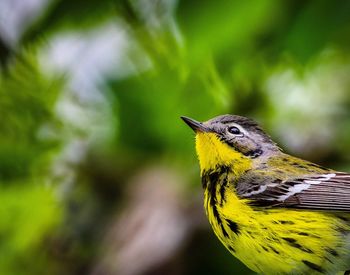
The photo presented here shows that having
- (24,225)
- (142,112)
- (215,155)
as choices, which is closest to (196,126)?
(215,155)

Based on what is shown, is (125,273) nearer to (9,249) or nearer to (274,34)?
(9,249)

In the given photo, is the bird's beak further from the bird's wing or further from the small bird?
the bird's wing

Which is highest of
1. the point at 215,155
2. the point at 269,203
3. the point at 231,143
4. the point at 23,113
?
the point at 23,113

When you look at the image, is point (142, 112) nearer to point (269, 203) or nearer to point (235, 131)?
point (235, 131)

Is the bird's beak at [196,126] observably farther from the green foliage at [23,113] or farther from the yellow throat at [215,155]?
the green foliage at [23,113]

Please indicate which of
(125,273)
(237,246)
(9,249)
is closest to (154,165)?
(125,273)

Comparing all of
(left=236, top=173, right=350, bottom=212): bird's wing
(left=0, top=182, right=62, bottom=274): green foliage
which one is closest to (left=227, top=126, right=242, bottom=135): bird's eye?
(left=236, top=173, right=350, bottom=212): bird's wing

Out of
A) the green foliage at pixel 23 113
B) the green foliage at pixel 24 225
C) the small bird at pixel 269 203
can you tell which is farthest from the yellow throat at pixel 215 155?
the green foliage at pixel 24 225
